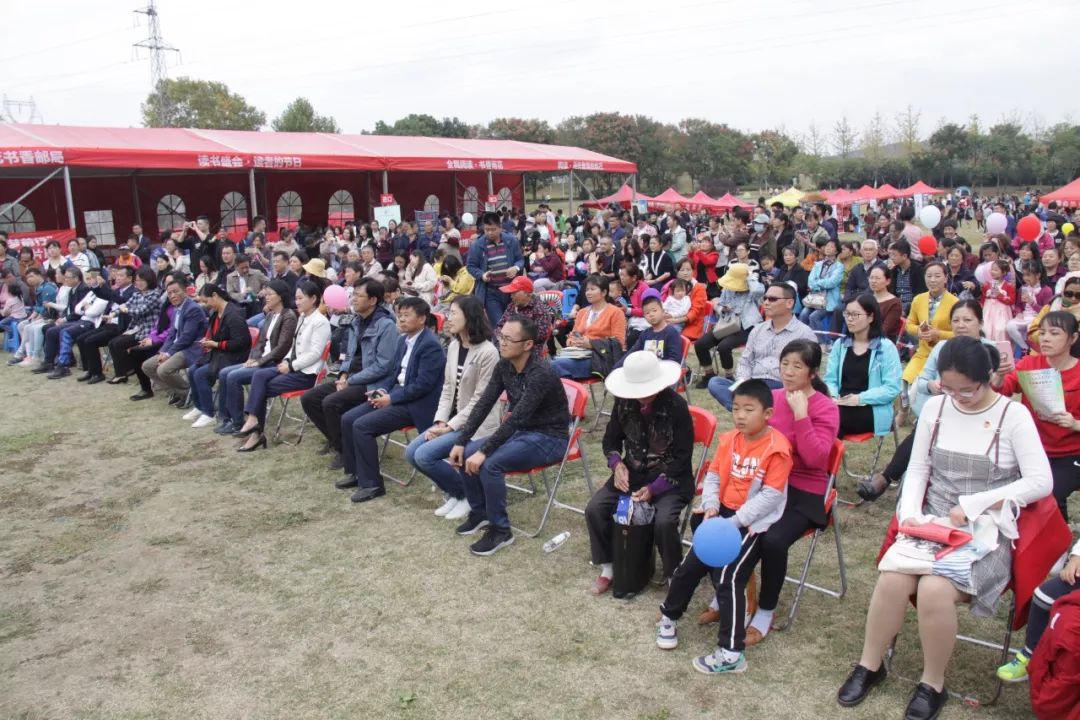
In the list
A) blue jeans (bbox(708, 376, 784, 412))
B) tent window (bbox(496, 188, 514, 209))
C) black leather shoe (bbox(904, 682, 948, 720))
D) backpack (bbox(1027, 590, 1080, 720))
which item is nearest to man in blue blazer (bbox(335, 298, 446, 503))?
blue jeans (bbox(708, 376, 784, 412))

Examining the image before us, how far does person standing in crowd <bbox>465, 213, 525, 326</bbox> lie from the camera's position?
29.6ft

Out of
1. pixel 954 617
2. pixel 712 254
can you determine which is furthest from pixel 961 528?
pixel 712 254

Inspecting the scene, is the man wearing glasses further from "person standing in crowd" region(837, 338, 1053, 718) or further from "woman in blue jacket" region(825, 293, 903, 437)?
"person standing in crowd" region(837, 338, 1053, 718)

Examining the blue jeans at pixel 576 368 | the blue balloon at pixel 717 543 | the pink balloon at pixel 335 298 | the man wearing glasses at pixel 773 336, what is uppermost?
the pink balloon at pixel 335 298

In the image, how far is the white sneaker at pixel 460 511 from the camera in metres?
5.25

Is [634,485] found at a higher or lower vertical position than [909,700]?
higher

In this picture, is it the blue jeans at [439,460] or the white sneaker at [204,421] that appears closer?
the blue jeans at [439,460]

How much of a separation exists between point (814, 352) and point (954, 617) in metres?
1.38

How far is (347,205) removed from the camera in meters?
24.0

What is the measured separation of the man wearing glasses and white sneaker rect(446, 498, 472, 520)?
6.48ft

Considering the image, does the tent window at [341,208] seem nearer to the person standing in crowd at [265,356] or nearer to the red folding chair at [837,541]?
the person standing in crowd at [265,356]

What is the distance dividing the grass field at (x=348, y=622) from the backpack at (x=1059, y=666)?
1.01ft

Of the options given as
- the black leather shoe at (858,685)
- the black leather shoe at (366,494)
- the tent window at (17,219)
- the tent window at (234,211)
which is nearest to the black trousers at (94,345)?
the black leather shoe at (366,494)

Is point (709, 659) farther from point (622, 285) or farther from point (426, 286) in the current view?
point (426, 286)
